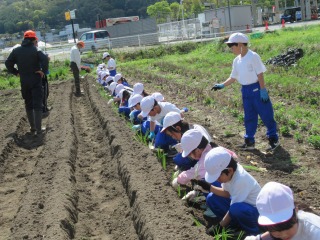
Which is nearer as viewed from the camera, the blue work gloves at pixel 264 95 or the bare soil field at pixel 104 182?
the bare soil field at pixel 104 182

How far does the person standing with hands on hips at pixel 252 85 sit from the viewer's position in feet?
21.2

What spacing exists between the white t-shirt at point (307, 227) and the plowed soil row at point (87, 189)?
1.22 m

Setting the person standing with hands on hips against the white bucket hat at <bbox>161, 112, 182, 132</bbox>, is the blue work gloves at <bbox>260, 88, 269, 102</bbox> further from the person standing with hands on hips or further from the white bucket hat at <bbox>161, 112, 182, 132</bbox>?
the white bucket hat at <bbox>161, 112, 182, 132</bbox>

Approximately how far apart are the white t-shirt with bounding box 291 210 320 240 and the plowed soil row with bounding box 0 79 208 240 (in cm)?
122

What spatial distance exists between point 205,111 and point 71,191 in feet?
15.6

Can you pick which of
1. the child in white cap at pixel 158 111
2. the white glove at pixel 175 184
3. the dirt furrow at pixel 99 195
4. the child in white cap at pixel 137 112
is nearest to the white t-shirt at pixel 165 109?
→ the child in white cap at pixel 158 111

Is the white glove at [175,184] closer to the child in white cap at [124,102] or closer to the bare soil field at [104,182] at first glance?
the bare soil field at [104,182]

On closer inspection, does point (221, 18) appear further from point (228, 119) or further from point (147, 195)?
point (147, 195)

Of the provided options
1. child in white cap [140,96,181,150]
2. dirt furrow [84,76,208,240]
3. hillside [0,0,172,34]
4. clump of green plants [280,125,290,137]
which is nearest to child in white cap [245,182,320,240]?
dirt furrow [84,76,208,240]

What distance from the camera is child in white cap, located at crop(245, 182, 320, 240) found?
104 inches

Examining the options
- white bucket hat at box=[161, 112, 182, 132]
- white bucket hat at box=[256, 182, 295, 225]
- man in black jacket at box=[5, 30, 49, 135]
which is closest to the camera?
white bucket hat at box=[256, 182, 295, 225]

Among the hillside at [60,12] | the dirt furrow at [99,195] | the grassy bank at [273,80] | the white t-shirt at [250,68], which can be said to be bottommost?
the dirt furrow at [99,195]

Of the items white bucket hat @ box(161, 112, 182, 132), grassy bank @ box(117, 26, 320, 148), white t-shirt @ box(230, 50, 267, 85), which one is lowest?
grassy bank @ box(117, 26, 320, 148)

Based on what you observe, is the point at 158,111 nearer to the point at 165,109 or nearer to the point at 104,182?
the point at 165,109
